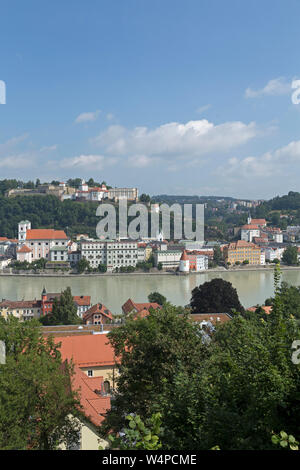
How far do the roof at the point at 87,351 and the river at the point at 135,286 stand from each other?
4.79 m

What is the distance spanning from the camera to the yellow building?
18281 millimetres

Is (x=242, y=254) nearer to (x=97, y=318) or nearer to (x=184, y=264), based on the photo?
(x=184, y=264)

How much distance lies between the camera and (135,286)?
12.9m

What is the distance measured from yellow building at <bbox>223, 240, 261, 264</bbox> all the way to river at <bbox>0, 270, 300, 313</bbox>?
1.78 m

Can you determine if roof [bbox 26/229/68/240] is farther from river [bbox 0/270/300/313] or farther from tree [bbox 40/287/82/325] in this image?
tree [bbox 40/287/82/325]

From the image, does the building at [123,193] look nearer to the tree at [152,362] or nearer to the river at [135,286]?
the river at [135,286]

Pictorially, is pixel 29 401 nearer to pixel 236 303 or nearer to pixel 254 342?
pixel 254 342

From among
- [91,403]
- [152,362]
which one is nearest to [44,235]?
[91,403]

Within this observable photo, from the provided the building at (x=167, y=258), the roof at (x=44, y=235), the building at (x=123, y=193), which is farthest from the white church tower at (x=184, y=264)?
the building at (x=123, y=193)

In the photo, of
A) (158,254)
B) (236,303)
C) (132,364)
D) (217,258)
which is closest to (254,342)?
(132,364)

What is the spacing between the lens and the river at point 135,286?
1062cm

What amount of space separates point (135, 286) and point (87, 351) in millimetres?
8838

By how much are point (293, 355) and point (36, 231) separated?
19169 mm
